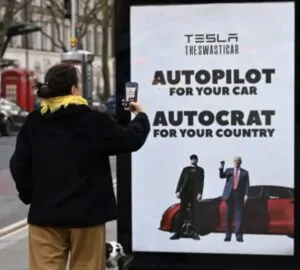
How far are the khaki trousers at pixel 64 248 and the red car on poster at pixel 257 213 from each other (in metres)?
0.89

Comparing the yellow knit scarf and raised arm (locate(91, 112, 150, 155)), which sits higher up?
the yellow knit scarf

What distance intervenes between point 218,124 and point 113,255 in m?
1.05

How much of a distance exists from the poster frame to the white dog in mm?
50

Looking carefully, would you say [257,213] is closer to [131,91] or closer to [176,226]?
[176,226]

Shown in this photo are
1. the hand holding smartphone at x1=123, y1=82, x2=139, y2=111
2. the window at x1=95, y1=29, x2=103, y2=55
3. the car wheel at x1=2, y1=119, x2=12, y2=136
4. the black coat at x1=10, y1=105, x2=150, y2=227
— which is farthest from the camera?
the window at x1=95, y1=29, x2=103, y2=55

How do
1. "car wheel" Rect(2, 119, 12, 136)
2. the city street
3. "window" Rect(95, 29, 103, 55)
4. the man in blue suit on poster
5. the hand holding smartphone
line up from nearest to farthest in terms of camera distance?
the hand holding smartphone < the man in blue suit on poster < the city street < "car wheel" Rect(2, 119, 12, 136) < "window" Rect(95, 29, 103, 55)

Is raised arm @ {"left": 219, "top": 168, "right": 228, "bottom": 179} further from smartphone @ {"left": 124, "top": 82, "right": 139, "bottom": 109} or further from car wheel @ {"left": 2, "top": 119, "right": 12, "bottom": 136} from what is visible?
car wheel @ {"left": 2, "top": 119, "right": 12, "bottom": 136}

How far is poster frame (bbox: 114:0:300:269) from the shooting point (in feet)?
17.5

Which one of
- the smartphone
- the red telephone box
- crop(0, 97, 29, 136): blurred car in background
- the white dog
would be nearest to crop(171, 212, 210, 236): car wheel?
the white dog

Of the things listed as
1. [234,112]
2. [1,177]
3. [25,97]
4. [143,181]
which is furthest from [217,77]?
[25,97]

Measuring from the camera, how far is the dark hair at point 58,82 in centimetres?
454

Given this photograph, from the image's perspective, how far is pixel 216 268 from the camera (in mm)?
5406

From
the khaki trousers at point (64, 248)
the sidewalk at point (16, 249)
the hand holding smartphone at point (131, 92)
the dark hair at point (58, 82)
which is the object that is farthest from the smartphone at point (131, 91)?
the sidewalk at point (16, 249)

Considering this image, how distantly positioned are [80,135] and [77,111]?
13cm
